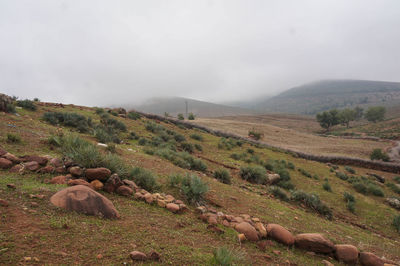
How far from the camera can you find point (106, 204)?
3287 millimetres

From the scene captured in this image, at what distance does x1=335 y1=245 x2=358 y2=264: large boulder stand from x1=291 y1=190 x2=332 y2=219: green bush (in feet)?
13.7

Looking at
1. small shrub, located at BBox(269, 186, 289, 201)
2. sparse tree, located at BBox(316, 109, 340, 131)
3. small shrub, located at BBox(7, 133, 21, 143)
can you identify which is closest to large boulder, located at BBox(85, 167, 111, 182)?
small shrub, located at BBox(7, 133, 21, 143)

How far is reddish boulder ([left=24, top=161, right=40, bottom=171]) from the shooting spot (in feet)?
13.3

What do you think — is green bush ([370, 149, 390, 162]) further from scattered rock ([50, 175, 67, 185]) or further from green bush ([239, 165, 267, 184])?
scattered rock ([50, 175, 67, 185])

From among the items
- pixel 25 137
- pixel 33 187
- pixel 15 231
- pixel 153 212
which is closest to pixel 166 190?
pixel 153 212

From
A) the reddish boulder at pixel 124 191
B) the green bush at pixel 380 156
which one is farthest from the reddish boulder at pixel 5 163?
the green bush at pixel 380 156

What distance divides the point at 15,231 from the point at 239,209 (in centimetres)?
463

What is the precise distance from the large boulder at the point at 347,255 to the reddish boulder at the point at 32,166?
6.52 metres

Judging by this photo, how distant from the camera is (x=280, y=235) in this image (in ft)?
12.9

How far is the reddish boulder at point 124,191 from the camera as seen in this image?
421 centimetres

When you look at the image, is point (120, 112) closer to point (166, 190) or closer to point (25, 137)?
point (25, 137)

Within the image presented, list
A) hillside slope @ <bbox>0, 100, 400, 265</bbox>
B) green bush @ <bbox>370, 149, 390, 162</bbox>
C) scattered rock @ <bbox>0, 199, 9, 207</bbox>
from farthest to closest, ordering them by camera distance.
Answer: green bush @ <bbox>370, 149, 390, 162</bbox> → scattered rock @ <bbox>0, 199, 9, 207</bbox> → hillside slope @ <bbox>0, 100, 400, 265</bbox>

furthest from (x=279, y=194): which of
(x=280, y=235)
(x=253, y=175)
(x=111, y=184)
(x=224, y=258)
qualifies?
(x=111, y=184)

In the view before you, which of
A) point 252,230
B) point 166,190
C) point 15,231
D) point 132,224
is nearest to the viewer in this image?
point 15,231
